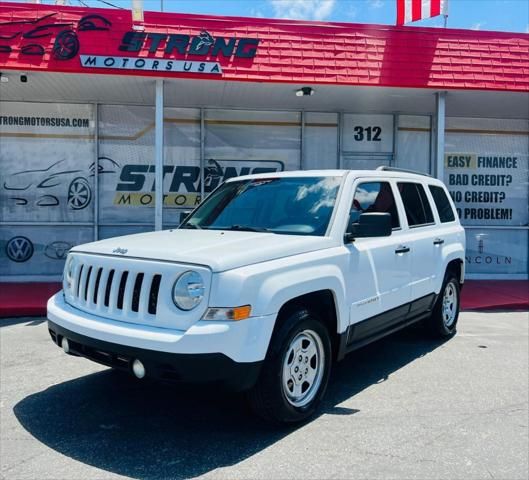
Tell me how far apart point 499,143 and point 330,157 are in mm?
3975

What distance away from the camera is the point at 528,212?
1198 centimetres

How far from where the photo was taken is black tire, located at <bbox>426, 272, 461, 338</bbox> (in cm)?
630

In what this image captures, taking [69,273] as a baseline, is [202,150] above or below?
above

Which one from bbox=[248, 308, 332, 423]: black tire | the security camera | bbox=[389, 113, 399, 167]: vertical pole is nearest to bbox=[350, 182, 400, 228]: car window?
bbox=[248, 308, 332, 423]: black tire

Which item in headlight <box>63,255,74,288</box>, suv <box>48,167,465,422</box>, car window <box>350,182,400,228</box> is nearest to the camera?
suv <box>48,167,465,422</box>

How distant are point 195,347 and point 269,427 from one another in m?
1.06

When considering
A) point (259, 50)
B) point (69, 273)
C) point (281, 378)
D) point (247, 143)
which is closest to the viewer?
point (281, 378)

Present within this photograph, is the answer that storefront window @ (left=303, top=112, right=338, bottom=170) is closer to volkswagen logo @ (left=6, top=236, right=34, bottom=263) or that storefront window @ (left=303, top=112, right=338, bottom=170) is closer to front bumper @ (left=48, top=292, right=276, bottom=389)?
volkswagen logo @ (left=6, top=236, right=34, bottom=263)

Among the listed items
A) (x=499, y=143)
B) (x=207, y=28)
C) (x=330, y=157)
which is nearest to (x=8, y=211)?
(x=207, y=28)

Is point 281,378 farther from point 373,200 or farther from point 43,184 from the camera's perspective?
point 43,184

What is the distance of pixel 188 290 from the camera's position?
340cm

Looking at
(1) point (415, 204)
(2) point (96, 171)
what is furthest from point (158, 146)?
(1) point (415, 204)

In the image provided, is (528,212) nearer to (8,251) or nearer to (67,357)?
(67,357)

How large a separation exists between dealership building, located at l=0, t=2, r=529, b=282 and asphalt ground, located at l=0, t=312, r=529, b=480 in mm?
4581
